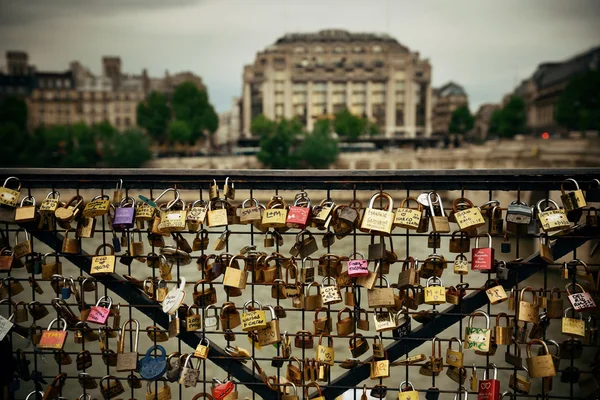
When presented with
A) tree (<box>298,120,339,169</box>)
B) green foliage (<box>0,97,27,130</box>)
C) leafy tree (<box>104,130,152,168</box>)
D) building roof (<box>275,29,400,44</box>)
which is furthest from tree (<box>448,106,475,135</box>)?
green foliage (<box>0,97,27,130</box>)

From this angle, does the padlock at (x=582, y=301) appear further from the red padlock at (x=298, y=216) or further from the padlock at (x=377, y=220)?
the red padlock at (x=298, y=216)

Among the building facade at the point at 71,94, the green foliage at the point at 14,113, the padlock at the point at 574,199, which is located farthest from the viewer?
the building facade at the point at 71,94

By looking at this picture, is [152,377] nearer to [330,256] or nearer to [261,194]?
[330,256]

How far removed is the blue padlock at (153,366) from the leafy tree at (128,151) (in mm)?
52451

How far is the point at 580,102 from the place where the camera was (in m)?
52.8

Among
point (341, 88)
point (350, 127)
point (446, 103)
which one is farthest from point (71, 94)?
point (446, 103)

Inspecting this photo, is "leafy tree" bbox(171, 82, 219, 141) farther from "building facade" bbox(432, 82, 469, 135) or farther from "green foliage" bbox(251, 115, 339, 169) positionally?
"building facade" bbox(432, 82, 469, 135)

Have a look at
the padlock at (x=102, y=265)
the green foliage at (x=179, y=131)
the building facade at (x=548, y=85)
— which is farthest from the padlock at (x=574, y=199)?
the building facade at (x=548, y=85)

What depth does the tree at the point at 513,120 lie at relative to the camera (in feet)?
227

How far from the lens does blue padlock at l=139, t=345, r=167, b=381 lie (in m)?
2.91

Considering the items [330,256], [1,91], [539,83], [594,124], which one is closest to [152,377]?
[330,256]

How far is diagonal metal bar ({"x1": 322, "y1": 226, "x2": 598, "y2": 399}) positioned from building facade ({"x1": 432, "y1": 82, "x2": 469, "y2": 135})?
10141 cm

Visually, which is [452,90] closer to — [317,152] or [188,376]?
[317,152]

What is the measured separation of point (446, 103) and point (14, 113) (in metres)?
68.5
